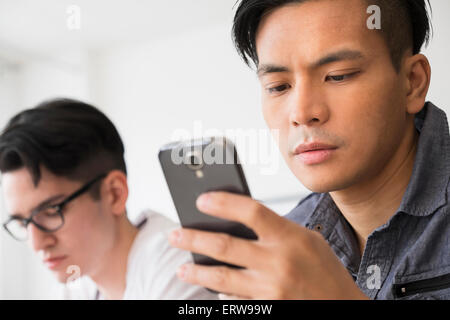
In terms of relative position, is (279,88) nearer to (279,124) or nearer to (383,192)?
(279,124)

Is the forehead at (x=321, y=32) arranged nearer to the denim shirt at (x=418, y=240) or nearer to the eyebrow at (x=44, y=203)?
the denim shirt at (x=418, y=240)

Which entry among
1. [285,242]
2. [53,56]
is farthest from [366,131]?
[53,56]

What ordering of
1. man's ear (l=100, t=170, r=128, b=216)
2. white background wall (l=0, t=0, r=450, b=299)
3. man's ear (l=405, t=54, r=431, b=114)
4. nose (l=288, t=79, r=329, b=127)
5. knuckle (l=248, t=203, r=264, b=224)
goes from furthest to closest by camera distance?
white background wall (l=0, t=0, r=450, b=299) < man's ear (l=100, t=170, r=128, b=216) < man's ear (l=405, t=54, r=431, b=114) < nose (l=288, t=79, r=329, b=127) < knuckle (l=248, t=203, r=264, b=224)

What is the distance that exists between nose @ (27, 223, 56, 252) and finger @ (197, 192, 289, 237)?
2.05 feet

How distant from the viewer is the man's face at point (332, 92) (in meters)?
0.62

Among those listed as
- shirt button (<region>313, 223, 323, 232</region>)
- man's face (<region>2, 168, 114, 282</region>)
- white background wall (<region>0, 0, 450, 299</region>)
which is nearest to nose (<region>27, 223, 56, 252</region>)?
man's face (<region>2, 168, 114, 282</region>)

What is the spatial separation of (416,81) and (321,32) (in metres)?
0.19

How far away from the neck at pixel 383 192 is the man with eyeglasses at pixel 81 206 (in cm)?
38

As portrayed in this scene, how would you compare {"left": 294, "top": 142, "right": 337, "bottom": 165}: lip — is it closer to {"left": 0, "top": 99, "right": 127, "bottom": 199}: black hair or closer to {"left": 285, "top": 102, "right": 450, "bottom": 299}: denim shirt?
{"left": 285, "top": 102, "right": 450, "bottom": 299}: denim shirt

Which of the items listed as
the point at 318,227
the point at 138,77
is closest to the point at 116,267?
the point at 318,227

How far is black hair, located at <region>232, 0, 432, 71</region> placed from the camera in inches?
27.2

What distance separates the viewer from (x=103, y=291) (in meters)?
1.08

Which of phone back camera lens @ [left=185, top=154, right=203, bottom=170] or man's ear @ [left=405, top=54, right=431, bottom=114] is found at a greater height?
man's ear @ [left=405, top=54, right=431, bottom=114]

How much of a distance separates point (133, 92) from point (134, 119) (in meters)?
0.20
